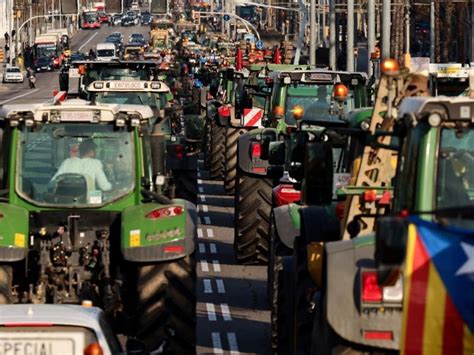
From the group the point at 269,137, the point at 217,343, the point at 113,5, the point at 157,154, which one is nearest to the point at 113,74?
the point at 269,137

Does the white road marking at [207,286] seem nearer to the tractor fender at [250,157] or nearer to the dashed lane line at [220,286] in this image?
the dashed lane line at [220,286]

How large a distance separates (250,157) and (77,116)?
9.23 m

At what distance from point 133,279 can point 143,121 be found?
164 centimetres

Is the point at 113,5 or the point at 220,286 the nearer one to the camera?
the point at 220,286

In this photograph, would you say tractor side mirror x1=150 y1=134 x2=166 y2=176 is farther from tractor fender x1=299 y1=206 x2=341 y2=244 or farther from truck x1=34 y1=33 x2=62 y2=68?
truck x1=34 y1=33 x2=62 y2=68

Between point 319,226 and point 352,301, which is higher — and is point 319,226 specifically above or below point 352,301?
below

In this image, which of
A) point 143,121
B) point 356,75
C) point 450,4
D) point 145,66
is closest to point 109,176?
point 143,121

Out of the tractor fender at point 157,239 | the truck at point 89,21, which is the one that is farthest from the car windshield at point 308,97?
the truck at point 89,21

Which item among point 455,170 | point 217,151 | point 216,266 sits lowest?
point 216,266

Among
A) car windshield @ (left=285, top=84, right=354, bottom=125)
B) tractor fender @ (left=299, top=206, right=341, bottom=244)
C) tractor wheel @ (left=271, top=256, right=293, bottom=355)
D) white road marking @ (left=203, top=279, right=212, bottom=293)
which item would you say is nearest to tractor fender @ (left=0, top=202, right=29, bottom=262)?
tractor wheel @ (left=271, top=256, right=293, bottom=355)

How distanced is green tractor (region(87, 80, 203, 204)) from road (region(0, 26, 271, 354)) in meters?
1.13

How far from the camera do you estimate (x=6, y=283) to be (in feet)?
50.0

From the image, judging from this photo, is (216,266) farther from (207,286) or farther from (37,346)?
(37,346)

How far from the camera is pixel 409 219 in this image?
9914 millimetres
